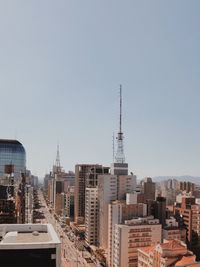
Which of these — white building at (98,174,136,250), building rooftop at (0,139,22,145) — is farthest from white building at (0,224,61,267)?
building rooftop at (0,139,22,145)

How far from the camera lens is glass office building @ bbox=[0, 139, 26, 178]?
369ft

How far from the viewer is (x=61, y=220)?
81438mm

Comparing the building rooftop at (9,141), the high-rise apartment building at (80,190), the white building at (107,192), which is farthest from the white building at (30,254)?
the building rooftop at (9,141)

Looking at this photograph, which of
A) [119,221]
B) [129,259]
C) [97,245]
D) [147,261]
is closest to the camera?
[147,261]

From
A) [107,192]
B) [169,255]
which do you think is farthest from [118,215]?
[169,255]

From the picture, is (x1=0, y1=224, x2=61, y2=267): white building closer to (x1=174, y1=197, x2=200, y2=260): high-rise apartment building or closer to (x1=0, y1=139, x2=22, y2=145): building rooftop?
(x1=174, y1=197, x2=200, y2=260): high-rise apartment building

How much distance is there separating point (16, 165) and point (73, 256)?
68.7m

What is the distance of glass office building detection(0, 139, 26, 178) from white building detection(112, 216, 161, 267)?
3036 inches

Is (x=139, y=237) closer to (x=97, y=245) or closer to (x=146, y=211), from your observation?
(x=146, y=211)

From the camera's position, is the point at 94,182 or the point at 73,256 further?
the point at 94,182

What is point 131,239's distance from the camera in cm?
3888

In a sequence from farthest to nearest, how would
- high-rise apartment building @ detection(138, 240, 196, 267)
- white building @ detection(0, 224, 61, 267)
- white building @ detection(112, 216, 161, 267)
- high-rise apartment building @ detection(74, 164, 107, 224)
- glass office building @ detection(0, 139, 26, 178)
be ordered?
glass office building @ detection(0, 139, 26, 178) < high-rise apartment building @ detection(74, 164, 107, 224) < white building @ detection(112, 216, 161, 267) < high-rise apartment building @ detection(138, 240, 196, 267) < white building @ detection(0, 224, 61, 267)

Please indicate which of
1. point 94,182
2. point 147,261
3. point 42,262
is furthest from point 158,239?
point 42,262

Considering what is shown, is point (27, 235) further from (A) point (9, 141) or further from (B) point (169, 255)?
(A) point (9, 141)
